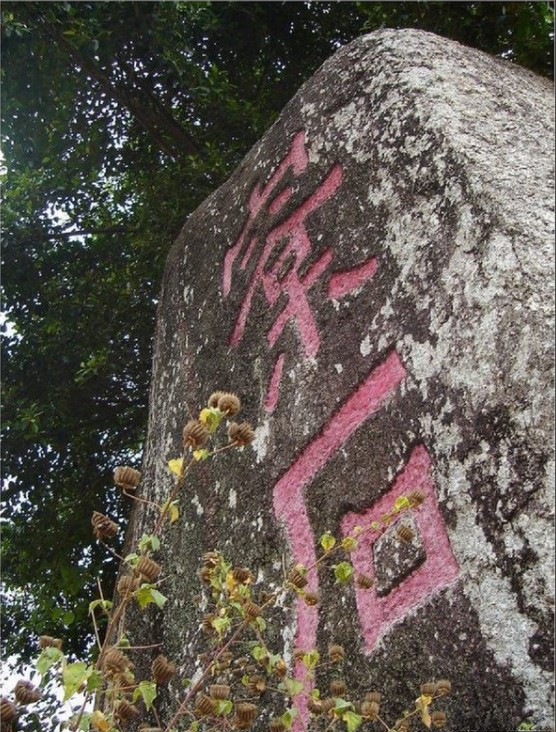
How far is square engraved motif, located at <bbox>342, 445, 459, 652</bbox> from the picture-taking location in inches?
57.3

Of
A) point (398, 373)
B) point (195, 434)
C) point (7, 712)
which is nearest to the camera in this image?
point (7, 712)

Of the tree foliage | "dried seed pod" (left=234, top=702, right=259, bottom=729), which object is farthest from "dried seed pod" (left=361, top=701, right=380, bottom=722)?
the tree foliage

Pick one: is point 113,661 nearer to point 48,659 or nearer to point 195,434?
point 48,659

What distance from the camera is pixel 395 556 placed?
1.58 metres

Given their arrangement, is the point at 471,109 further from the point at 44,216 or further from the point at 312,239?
the point at 44,216

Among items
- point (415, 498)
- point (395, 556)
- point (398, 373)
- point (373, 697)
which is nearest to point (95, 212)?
point (398, 373)

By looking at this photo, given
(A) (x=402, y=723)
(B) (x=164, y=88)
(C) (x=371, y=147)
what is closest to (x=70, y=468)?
(B) (x=164, y=88)

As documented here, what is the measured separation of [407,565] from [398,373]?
0.38 m

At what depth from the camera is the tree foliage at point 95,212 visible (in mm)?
4113

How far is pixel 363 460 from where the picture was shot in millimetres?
1706

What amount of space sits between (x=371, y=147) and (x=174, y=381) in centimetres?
100

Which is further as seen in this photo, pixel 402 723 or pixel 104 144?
pixel 104 144

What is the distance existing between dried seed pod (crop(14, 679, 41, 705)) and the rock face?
649mm

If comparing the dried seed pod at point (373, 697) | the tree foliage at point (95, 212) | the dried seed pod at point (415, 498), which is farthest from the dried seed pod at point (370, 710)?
the tree foliage at point (95, 212)
